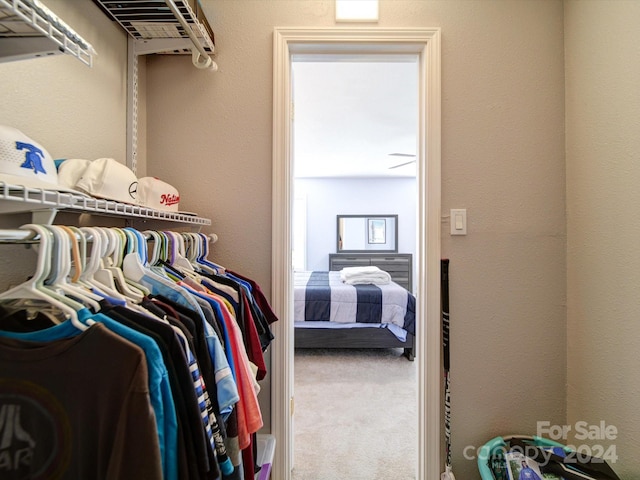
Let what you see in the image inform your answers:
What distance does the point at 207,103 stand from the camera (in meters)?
1.43

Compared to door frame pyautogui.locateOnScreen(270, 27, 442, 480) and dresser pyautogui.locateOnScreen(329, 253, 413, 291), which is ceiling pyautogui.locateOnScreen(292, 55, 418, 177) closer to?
door frame pyautogui.locateOnScreen(270, 27, 442, 480)

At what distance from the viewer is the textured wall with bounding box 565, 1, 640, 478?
1100 millimetres

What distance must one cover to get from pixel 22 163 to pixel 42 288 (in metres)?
0.25

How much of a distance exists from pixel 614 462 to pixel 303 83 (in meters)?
2.70

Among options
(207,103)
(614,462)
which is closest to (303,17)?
(207,103)

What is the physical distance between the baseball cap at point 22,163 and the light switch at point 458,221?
1368mm

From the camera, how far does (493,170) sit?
4.62ft

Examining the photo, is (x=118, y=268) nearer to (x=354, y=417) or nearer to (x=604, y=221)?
(x=604, y=221)

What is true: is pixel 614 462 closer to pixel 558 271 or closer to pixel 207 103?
pixel 558 271

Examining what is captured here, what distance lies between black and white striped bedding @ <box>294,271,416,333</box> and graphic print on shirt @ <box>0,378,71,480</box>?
103 inches

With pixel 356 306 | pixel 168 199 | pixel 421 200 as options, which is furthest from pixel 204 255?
pixel 356 306

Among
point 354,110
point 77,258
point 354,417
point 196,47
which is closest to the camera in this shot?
point 77,258

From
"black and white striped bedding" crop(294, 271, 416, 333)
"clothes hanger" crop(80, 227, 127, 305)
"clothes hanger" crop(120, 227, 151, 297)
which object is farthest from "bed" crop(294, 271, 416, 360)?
"clothes hanger" crop(80, 227, 127, 305)

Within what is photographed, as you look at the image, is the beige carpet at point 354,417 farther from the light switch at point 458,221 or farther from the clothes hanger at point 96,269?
the clothes hanger at point 96,269
